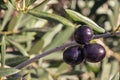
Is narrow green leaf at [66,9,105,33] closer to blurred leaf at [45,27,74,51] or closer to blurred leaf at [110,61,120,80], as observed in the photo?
blurred leaf at [45,27,74,51]

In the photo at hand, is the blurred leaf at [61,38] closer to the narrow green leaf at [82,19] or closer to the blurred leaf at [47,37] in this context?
the blurred leaf at [47,37]

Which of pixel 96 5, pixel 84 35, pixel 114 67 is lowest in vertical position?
pixel 114 67

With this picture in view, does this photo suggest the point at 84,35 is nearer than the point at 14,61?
Yes

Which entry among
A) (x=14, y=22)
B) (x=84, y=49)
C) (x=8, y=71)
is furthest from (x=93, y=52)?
(x=14, y=22)

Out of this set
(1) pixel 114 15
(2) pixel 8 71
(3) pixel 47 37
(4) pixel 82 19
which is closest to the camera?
(2) pixel 8 71

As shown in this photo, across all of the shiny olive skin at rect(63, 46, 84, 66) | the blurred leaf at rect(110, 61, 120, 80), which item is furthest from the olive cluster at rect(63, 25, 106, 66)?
the blurred leaf at rect(110, 61, 120, 80)

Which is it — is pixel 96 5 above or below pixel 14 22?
above

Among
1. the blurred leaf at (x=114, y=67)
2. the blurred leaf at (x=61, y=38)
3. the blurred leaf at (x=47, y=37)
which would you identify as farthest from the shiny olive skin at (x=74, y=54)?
the blurred leaf at (x=114, y=67)

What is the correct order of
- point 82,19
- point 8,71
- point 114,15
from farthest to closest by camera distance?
point 114,15
point 82,19
point 8,71

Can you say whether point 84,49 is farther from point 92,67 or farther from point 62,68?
point 92,67

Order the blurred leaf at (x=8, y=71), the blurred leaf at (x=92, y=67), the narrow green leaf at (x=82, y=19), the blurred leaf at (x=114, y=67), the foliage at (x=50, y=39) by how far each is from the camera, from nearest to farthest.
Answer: the blurred leaf at (x=8, y=71), the narrow green leaf at (x=82, y=19), the foliage at (x=50, y=39), the blurred leaf at (x=114, y=67), the blurred leaf at (x=92, y=67)
